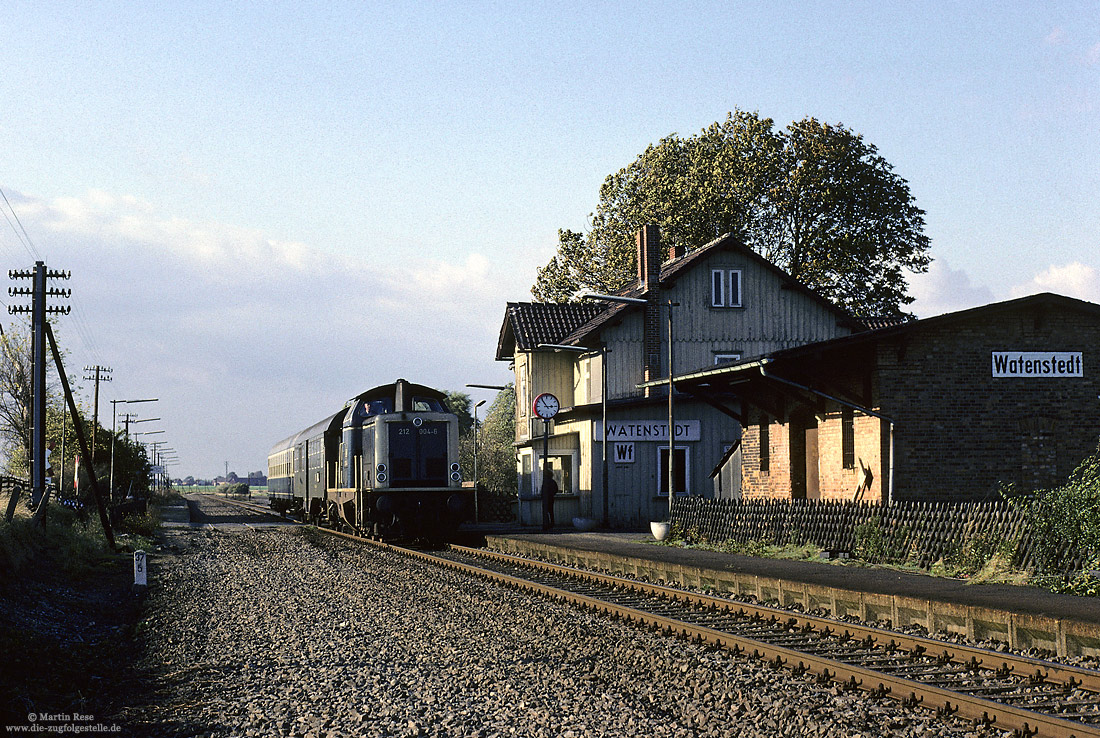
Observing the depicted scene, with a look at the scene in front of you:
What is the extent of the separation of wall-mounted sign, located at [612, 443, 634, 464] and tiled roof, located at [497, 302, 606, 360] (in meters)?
8.41

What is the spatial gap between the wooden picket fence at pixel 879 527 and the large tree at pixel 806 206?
24.2 m

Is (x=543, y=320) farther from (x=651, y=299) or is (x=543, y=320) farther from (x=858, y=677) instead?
(x=858, y=677)

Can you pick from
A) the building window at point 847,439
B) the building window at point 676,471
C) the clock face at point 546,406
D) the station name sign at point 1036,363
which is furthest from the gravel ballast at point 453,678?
the building window at point 676,471

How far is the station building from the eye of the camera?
30484 millimetres

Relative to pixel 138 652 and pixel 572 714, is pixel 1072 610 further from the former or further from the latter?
pixel 138 652

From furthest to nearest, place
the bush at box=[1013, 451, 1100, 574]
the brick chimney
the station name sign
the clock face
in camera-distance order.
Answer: the brick chimney → the clock face → the station name sign → the bush at box=[1013, 451, 1100, 574]

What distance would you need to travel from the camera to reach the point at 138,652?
427 inches

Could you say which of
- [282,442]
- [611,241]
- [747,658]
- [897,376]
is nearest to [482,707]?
[747,658]

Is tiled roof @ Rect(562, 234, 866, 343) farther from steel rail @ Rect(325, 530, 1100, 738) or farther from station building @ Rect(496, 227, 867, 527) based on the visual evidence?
steel rail @ Rect(325, 530, 1100, 738)

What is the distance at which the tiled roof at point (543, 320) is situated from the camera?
127ft

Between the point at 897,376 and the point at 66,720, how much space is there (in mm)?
14779

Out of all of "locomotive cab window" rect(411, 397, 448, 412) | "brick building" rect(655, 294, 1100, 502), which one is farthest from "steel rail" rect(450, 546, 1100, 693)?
"locomotive cab window" rect(411, 397, 448, 412)

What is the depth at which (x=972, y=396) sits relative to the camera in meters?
18.5

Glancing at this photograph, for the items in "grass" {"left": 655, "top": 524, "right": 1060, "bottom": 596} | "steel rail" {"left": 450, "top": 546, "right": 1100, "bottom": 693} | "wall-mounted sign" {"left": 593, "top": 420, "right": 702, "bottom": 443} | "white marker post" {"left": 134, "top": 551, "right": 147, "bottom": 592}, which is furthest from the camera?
"wall-mounted sign" {"left": 593, "top": 420, "right": 702, "bottom": 443}
